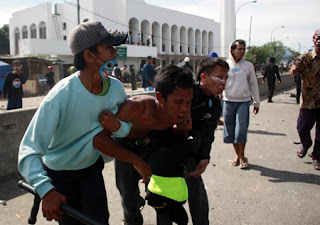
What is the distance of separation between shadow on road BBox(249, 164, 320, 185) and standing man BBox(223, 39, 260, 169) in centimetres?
31

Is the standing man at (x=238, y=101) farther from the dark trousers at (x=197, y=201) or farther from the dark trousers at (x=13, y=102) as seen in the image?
the dark trousers at (x=13, y=102)

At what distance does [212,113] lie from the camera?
9.13ft

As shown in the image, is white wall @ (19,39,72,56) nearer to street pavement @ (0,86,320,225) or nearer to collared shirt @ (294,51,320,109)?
street pavement @ (0,86,320,225)

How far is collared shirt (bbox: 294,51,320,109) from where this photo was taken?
15.2 ft

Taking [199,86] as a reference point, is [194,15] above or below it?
above

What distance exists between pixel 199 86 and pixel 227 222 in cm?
150

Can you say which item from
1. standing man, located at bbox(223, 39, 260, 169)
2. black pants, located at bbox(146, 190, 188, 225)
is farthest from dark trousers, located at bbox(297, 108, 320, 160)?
black pants, located at bbox(146, 190, 188, 225)

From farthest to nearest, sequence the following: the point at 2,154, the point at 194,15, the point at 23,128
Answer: the point at 194,15
the point at 23,128
the point at 2,154

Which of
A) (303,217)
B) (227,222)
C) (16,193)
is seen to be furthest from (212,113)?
(16,193)

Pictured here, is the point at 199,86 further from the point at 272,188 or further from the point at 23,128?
the point at 23,128

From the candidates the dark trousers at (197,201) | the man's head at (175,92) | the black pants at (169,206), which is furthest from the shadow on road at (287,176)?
the man's head at (175,92)

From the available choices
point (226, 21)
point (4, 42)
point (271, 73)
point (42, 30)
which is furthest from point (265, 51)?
point (271, 73)

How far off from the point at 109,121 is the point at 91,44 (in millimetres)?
507

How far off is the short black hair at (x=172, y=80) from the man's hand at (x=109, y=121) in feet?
1.32
